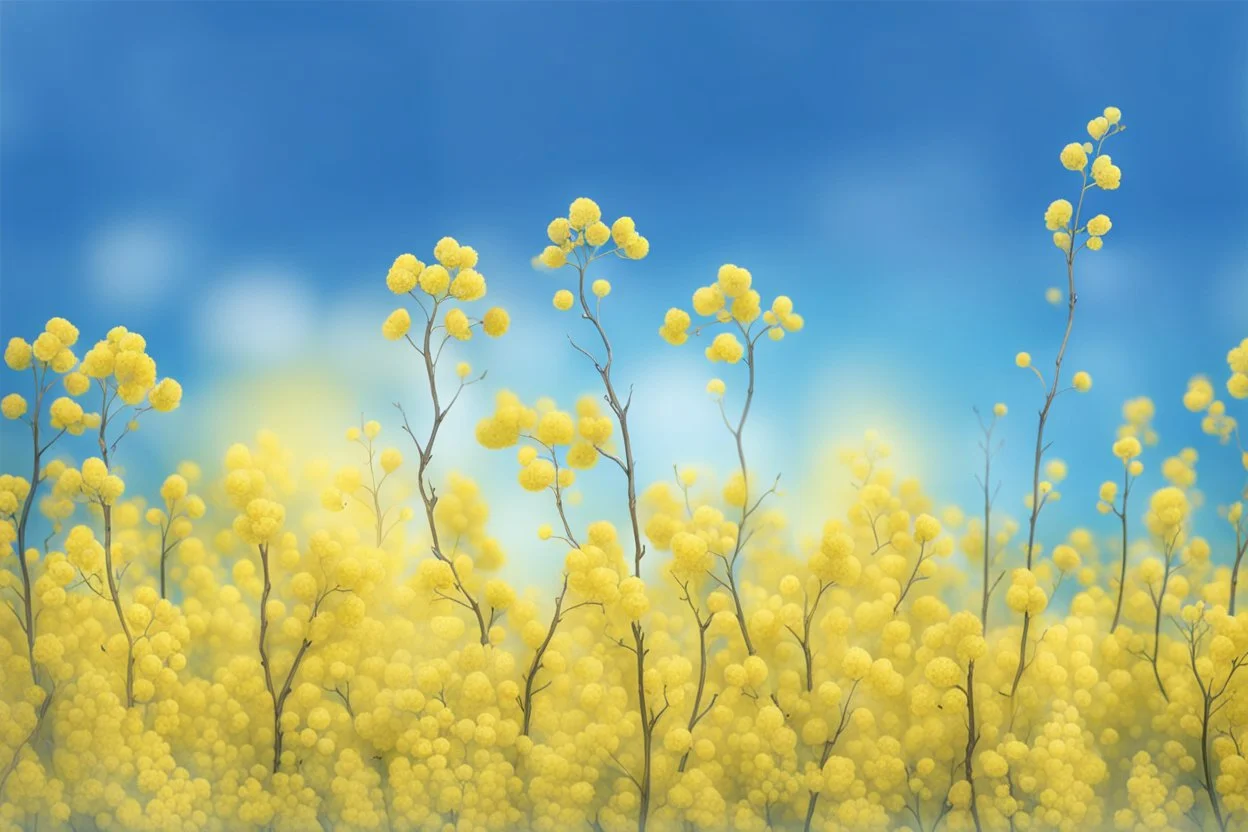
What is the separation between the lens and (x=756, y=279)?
193 cm

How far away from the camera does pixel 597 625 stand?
1.87m

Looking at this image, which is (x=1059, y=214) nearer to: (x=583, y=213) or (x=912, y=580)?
(x=912, y=580)

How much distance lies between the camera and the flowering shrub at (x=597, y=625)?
6.07ft

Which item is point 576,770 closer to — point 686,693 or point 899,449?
point 686,693

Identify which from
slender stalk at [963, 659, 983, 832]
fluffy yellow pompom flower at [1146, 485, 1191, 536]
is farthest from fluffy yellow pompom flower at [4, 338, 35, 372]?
fluffy yellow pompom flower at [1146, 485, 1191, 536]

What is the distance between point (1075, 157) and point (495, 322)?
3.19 ft

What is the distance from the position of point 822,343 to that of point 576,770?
78cm

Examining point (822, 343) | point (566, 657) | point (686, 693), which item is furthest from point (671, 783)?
point (822, 343)

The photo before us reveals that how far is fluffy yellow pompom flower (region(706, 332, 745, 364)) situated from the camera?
74.8 inches

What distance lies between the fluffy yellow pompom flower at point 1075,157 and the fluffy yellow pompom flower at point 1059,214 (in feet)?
0.20

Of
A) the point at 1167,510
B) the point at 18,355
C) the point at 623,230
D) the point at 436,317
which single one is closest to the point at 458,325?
the point at 436,317

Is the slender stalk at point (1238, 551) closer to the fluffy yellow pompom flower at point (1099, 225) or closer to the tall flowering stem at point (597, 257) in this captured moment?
the fluffy yellow pompom flower at point (1099, 225)

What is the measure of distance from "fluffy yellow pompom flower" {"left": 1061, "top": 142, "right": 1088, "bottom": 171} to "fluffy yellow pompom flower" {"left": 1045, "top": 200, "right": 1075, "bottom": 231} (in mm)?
60

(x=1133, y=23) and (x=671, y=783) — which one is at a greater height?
(x=1133, y=23)
